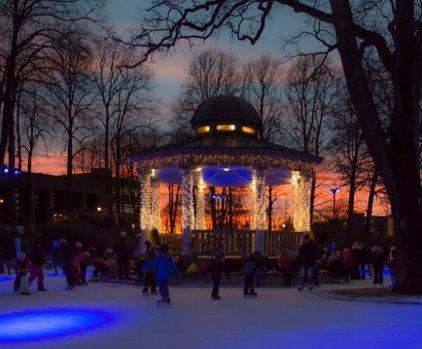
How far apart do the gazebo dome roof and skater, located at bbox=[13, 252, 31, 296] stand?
411 inches

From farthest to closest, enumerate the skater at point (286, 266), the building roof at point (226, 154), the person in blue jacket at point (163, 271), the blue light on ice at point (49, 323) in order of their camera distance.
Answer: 1. the building roof at point (226, 154)
2. the skater at point (286, 266)
3. the person in blue jacket at point (163, 271)
4. the blue light on ice at point (49, 323)

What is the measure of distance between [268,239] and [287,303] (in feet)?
29.5

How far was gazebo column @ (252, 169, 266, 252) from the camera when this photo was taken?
2452 cm

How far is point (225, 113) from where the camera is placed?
27.1 m

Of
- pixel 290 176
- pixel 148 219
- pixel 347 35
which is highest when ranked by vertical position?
pixel 347 35

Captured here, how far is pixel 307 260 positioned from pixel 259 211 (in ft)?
16.2

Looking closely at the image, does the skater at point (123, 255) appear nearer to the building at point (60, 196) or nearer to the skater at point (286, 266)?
the skater at point (286, 266)

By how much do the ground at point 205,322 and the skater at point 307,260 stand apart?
1606 millimetres

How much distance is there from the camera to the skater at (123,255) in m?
23.8

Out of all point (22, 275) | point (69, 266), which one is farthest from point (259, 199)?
point (22, 275)

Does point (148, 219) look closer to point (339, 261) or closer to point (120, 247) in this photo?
point (120, 247)

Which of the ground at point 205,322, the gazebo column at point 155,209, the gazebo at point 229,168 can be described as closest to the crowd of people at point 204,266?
the ground at point 205,322

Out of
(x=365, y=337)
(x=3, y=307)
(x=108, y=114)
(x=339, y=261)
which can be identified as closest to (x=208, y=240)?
(x=339, y=261)

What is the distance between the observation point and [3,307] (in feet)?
51.4
